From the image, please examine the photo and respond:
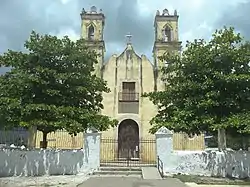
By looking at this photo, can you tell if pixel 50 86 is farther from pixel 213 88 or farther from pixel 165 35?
pixel 165 35

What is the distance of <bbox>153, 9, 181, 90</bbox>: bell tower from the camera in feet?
88.2

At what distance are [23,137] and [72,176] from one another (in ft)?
25.4

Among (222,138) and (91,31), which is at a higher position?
(91,31)

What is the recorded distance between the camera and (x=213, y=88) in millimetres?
16188

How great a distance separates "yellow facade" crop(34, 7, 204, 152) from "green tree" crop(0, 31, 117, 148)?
7348 mm

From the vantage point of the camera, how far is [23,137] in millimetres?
22078

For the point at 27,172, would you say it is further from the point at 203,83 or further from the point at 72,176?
the point at 203,83

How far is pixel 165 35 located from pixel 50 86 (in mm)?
13903

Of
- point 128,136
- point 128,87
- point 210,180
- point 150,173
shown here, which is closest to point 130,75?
point 128,87

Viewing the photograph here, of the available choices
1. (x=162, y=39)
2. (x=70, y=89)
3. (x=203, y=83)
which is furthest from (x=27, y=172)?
(x=162, y=39)

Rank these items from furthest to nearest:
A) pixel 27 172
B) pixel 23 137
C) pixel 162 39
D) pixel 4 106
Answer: pixel 162 39, pixel 23 137, pixel 27 172, pixel 4 106

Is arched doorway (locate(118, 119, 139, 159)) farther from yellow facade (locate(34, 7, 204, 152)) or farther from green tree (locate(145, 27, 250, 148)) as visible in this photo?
green tree (locate(145, 27, 250, 148))

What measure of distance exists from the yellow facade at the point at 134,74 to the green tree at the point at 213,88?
723 centimetres

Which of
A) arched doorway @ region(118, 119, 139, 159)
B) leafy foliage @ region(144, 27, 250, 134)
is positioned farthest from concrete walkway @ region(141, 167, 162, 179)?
arched doorway @ region(118, 119, 139, 159)
